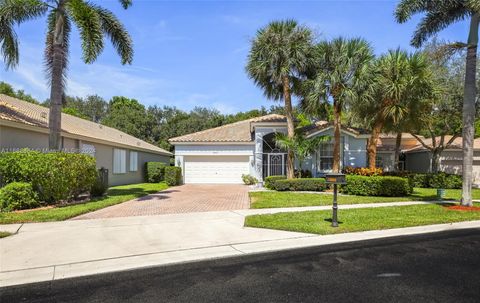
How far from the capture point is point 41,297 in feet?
14.7

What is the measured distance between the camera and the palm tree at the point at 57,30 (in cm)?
1291

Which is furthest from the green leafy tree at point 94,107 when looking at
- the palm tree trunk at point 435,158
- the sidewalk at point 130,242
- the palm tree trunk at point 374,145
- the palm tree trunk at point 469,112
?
the palm tree trunk at point 469,112

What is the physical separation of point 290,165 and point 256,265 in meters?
14.4

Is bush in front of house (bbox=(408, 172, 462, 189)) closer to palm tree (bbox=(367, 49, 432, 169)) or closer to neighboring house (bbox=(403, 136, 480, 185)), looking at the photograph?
palm tree (bbox=(367, 49, 432, 169))

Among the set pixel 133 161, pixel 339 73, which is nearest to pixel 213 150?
pixel 133 161

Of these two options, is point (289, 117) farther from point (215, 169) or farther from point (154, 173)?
point (154, 173)

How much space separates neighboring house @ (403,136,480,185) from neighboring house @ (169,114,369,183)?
9537 mm

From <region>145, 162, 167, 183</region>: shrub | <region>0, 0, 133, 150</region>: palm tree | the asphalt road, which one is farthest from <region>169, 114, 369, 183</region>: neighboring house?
the asphalt road

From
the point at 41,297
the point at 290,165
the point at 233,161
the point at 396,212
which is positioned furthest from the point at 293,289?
the point at 233,161

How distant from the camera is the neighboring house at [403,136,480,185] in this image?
25641 mm

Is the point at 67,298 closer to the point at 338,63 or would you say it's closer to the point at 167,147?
the point at 338,63

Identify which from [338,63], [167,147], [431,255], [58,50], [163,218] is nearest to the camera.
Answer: [431,255]

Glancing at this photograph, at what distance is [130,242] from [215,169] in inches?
718

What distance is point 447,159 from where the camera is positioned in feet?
89.5
